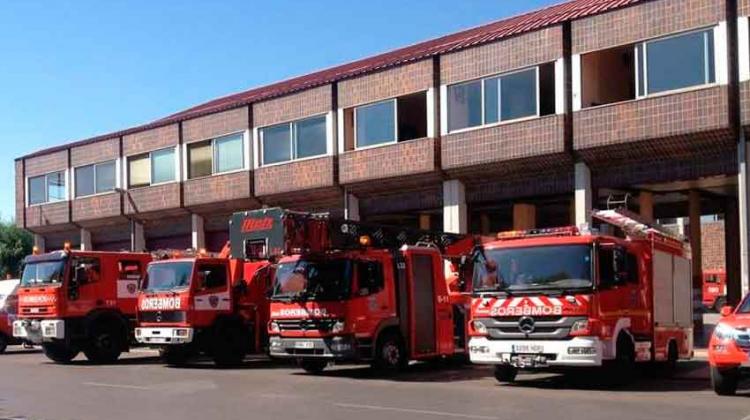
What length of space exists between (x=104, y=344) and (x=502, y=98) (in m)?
12.4

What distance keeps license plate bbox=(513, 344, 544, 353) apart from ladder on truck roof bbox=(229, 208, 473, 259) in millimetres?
4223

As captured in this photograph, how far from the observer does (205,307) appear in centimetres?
2086

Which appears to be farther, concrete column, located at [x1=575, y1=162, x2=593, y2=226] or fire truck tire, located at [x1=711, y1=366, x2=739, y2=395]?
concrete column, located at [x1=575, y1=162, x2=593, y2=226]

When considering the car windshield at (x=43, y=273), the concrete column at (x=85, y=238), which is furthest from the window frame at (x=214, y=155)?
the car windshield at (x=43, y=273)

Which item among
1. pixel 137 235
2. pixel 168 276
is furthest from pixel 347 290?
pixel 137 235

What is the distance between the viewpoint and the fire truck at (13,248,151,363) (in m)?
22.1

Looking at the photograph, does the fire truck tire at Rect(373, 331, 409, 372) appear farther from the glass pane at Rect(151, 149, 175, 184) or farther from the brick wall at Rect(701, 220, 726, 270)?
the brick wall at Rect(701, 220, 726, 270)

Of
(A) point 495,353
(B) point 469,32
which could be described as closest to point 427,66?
(B) point 469,32

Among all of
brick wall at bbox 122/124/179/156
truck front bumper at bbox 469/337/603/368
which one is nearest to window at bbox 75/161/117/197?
brick wall at bbox 122/124/179/156

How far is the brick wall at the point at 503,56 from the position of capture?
957 inches

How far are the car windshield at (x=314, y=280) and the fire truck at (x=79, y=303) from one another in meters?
6.11

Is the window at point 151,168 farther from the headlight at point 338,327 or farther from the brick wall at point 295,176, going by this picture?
the headlight at point 338,327

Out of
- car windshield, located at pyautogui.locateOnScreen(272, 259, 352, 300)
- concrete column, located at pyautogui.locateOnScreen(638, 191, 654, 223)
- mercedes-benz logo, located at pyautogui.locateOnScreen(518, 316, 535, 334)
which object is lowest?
mercedes-benz logo, located at pyautogui.locateOnScreen(518, 316, 535, 334)

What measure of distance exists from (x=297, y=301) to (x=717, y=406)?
8.24 m
